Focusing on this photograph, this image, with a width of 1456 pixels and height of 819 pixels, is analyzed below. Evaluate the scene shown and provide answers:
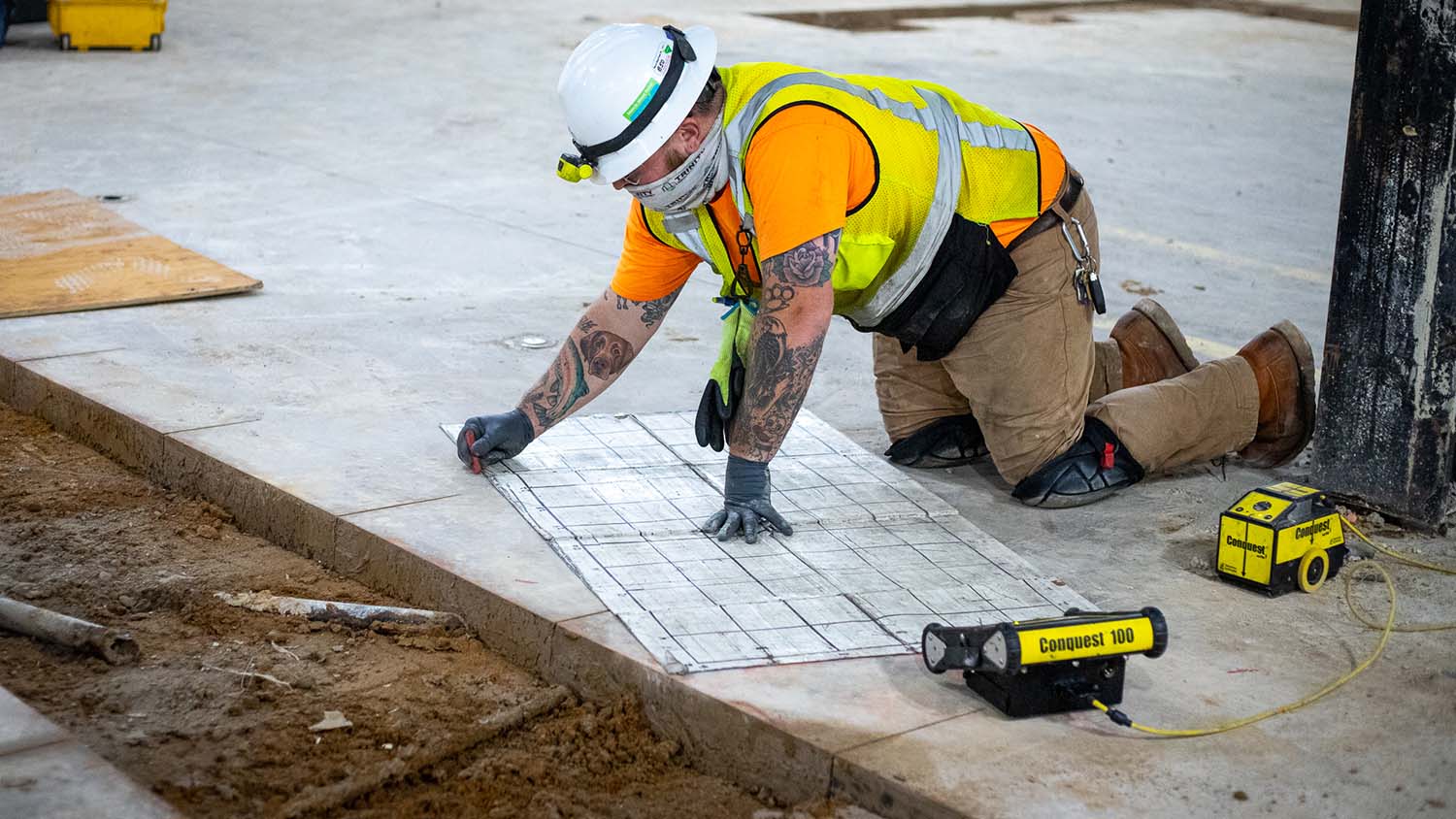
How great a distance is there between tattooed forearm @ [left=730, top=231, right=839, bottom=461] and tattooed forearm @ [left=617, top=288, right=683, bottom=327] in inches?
20.4

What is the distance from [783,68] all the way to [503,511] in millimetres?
1230

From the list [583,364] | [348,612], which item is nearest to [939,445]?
[583,364]

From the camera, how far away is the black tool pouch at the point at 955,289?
3779 millimetres

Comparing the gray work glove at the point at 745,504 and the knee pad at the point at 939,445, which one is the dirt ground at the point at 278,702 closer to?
the gray work glove at the point at 745,504

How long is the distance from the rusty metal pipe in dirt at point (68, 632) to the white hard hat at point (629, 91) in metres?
1.43

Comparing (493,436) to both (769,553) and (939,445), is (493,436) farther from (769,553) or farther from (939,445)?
(939,445)

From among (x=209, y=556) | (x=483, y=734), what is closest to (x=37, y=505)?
(x=209, y=556)

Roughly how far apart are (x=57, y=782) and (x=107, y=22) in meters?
9.27

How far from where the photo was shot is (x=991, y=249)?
3.83 metres

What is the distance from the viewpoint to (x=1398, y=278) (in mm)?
3672

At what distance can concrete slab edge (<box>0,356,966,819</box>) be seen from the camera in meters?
2.70

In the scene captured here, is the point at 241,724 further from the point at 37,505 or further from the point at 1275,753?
the point at 1275,753

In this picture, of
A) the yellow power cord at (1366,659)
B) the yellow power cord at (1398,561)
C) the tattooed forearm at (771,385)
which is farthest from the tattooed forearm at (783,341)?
the yellow power cord at (1398,561)

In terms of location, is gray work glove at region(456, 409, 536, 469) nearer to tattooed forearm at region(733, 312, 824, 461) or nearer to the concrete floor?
the concrete floor
